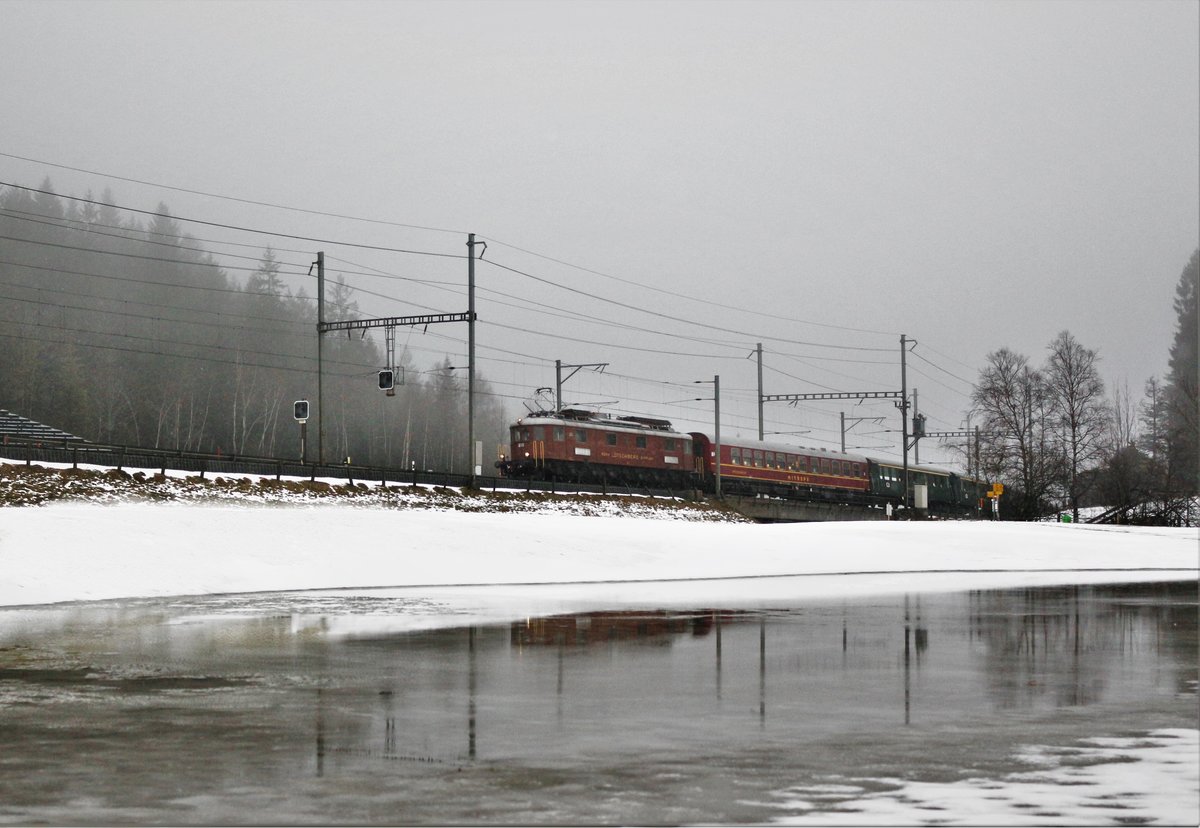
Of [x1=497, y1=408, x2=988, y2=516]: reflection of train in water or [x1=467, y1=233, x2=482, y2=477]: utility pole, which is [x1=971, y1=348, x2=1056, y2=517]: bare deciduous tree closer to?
[x1=497, y1=408, x2=988, y2=516]: reflection of train in water

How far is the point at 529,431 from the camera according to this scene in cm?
5831

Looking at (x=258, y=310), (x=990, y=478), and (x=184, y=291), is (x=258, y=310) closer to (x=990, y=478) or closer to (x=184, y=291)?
(x=184, y=291)

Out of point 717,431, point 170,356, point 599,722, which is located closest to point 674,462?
point 717,431

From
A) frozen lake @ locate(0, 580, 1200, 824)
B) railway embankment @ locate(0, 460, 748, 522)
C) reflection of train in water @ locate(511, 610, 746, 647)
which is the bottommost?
reflection of train in water @ locate(511, 610, 746, 647)

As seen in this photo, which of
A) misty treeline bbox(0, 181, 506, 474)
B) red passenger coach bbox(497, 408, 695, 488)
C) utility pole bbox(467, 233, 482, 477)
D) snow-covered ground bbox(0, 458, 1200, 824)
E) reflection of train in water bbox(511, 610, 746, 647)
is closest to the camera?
snow-covered ground bbox(0, 458, 1200, 824)

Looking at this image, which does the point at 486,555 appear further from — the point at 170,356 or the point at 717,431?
the point at 170,356

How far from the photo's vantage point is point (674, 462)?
63.7 metres

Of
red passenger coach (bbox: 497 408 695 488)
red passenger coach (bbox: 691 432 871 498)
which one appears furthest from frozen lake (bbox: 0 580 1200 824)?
red passenger coach (bbox: 691 432 871 498)

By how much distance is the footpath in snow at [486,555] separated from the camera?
23969 mm

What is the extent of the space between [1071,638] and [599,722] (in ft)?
26.4

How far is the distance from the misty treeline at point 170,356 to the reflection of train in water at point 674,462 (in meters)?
25.2

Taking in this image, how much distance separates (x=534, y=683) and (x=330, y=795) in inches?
171

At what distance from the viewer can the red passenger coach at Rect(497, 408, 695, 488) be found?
2282 inches

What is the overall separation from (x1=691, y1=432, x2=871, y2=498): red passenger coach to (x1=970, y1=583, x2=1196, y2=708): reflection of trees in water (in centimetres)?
4020
